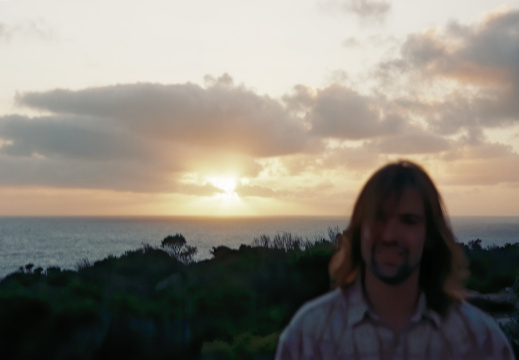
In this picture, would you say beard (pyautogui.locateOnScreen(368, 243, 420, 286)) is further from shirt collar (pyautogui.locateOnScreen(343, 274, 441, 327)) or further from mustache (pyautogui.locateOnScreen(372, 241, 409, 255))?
shirt collar (pyautogui.locateOnScreen(343, 274, 441, 327))

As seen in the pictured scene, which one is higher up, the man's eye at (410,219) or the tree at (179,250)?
the man's eye at (410,219)

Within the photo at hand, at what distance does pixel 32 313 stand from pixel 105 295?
A: 106 cm

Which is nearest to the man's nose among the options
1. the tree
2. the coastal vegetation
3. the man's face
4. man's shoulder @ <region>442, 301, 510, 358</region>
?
the man's face

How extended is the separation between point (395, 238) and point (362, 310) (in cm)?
32

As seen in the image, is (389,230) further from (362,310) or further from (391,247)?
(362,310)

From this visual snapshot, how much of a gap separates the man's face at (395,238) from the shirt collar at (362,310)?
15 cm

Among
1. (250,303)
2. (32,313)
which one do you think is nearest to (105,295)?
(32,313)

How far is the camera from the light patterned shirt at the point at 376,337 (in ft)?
8.05

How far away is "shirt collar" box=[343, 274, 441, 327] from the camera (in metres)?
2.47

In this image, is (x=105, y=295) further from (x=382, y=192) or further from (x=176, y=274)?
(x=382, y=192)

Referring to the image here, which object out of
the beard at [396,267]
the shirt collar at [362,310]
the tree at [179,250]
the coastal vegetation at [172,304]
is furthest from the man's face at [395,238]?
the tree at [179,250]

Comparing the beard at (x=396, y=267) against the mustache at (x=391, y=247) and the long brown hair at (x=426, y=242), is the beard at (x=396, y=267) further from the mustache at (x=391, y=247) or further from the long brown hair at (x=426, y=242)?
the long brown hair at (x=426, y=242)

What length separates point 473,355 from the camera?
248 cm

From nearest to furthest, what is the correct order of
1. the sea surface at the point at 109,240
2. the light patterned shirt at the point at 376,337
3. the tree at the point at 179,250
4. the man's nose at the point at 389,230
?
1. the man's nose at the point at 389,230
2. the light patterned shirt at the point at 376,337
3. the tree at the point at 179,250
4. the sea surface at the point at 109,240
